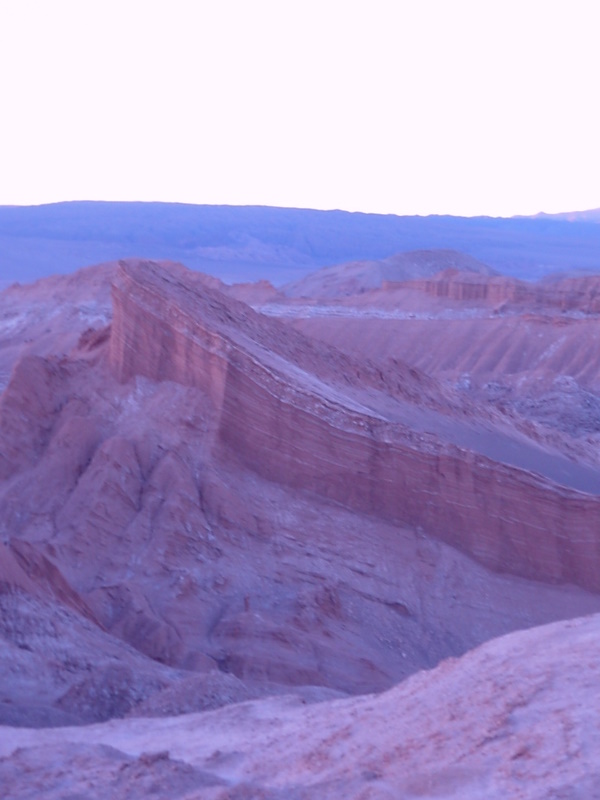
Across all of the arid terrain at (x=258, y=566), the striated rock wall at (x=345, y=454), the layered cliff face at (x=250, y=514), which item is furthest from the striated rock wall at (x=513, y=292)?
the striated rock wall at (x=345, y=454)

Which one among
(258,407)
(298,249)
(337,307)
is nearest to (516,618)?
(258,407)

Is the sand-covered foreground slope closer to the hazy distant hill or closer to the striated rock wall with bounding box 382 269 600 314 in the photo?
the striated rock wall with bounding box 382 269 600 314

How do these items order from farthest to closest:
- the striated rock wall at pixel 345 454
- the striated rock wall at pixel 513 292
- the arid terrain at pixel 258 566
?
the striated rock wall at pixel 513 292, the striated rock wall at pixel 345 454, the arid terrain at pixel 258 566

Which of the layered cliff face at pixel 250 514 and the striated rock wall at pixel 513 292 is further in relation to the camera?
the striated rock wall at pixel 513 292

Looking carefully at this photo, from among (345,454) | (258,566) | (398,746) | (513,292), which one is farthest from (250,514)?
(513,292)

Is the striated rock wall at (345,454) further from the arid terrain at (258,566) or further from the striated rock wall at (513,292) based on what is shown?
the striated rock wall at (513,292)

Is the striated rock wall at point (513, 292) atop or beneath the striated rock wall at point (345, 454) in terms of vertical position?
atop

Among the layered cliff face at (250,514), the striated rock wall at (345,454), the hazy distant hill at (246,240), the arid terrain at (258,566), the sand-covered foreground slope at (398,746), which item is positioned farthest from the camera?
the hazy distant hill at (246,240)

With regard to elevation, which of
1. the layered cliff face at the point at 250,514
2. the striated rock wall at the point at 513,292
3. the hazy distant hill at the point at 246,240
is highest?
the hazy distant hill at the point at 246,240
